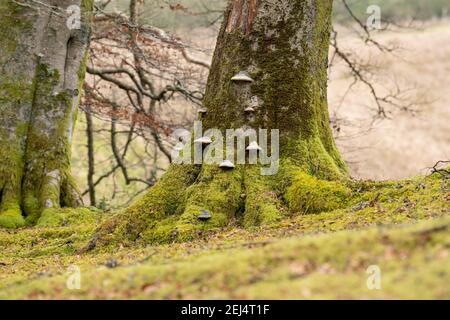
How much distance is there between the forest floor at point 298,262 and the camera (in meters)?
4.57

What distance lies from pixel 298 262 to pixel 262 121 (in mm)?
4088

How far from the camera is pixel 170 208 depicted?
887 centimetres

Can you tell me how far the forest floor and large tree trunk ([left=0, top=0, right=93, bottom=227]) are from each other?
450 cm

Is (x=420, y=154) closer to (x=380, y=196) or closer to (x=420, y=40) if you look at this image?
(x=420, y=40)

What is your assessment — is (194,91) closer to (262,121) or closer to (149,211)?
(262,121)

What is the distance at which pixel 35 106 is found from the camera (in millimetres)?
12961

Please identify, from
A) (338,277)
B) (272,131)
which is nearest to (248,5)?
(272,131)

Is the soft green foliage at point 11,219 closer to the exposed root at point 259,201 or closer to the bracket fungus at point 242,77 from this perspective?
the exposed root at point 259,201

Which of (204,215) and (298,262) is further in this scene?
(204,215)

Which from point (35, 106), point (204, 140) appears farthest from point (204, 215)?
point (35, 106)

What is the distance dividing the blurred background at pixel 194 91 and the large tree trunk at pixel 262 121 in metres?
6.53

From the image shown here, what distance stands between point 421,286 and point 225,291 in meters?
1.43

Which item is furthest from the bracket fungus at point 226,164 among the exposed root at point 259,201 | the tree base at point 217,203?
the exposed root at point 259,201

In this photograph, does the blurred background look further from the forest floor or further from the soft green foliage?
the forest floor
